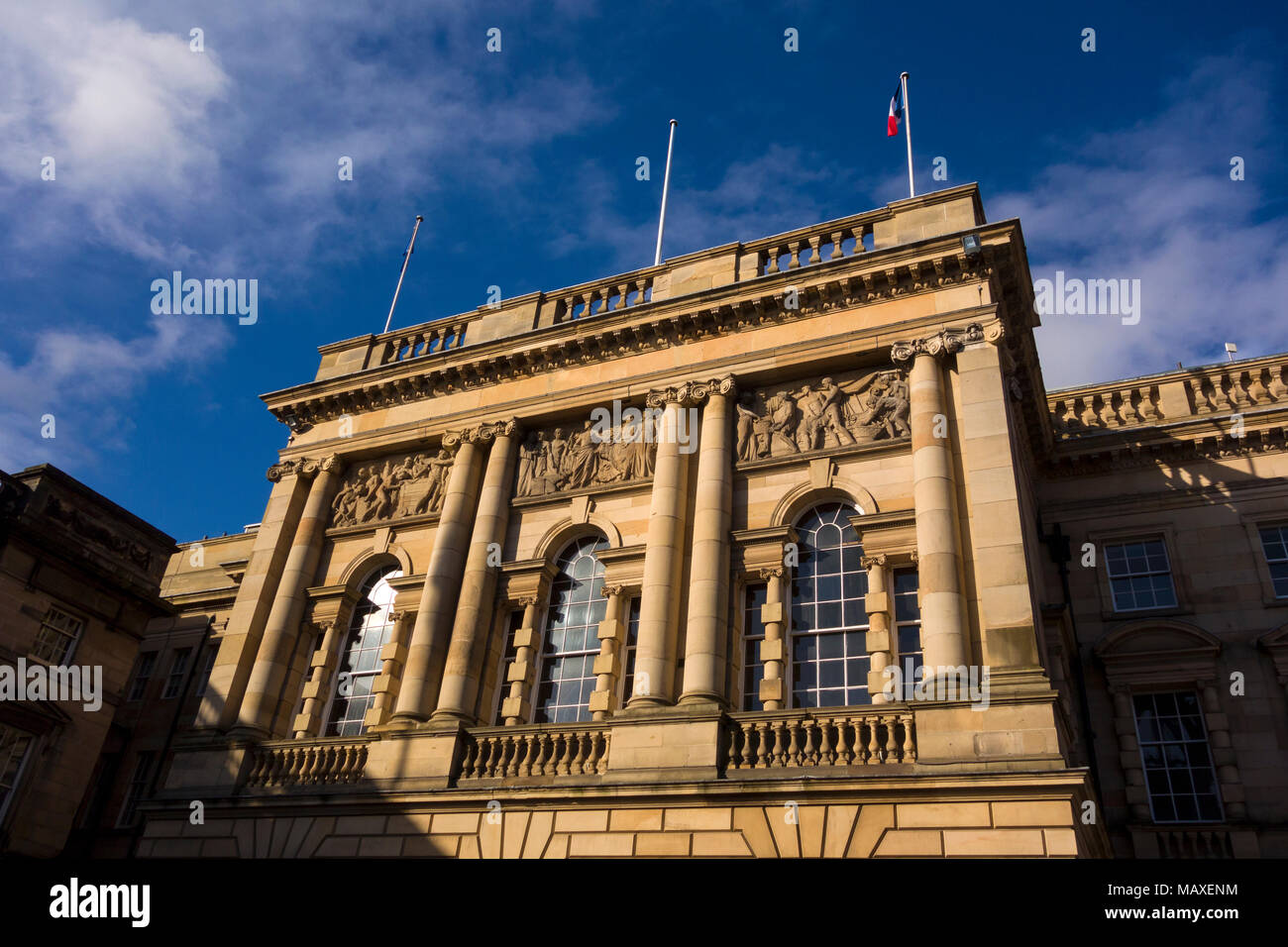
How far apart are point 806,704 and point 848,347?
6655mm

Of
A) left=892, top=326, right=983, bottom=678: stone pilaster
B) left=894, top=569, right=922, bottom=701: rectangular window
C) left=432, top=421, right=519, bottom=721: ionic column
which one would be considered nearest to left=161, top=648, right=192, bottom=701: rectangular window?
left=432, top=421, right=519, bottom=721: ionic column

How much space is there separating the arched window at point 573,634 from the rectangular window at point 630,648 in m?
0.56

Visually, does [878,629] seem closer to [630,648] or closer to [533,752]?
[630,648]

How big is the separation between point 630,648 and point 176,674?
1862 centimetres

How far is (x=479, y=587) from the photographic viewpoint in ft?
61.6

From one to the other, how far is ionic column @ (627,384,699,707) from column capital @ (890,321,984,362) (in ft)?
13.1

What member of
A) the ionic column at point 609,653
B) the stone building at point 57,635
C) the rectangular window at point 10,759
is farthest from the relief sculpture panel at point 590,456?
the rectangular window at point 10,759

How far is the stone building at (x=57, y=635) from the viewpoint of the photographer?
2259 centimetres

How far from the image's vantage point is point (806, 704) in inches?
615

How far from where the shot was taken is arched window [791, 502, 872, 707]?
51.3 ft

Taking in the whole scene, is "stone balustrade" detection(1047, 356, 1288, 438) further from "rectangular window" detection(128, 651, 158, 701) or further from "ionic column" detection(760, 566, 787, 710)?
"rectangular window" detection(128, 651, 158, 701)

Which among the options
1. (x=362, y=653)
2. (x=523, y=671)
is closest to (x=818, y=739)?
(x=523, y=671)

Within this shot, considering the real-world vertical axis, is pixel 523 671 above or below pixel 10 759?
above
